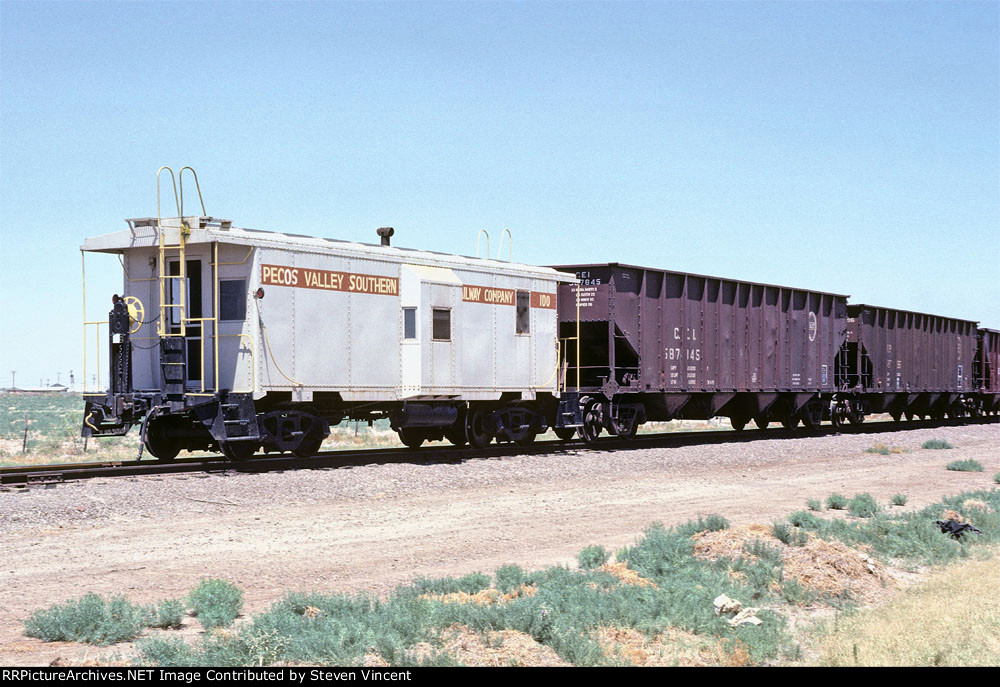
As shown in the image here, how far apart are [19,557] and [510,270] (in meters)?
13.9

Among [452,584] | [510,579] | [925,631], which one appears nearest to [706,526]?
[510,579]

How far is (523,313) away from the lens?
2345cm

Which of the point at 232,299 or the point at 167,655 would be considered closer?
the point at 167,655

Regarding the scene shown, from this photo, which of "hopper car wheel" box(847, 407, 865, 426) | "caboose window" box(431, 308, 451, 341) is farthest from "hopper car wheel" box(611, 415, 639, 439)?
"hopper car wheel" box(847, 407, 865, 426)

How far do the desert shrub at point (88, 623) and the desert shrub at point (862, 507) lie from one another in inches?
395

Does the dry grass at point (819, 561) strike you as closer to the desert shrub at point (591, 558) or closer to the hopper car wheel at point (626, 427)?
the desert shrub at point (591, 558)

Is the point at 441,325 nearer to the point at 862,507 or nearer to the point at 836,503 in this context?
the point at 836,503

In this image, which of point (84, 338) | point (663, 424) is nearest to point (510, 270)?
point (84, 338)

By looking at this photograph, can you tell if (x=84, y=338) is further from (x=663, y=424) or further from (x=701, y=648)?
(x=663, y=424)

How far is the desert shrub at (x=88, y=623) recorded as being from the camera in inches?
296

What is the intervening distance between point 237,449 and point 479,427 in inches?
254

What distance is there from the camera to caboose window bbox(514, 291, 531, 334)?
23297 millimetres

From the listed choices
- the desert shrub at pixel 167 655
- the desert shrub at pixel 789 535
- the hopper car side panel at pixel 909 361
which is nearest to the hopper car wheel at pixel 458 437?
the desert shrub at pixel 789 535

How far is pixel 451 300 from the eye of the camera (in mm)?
21203
